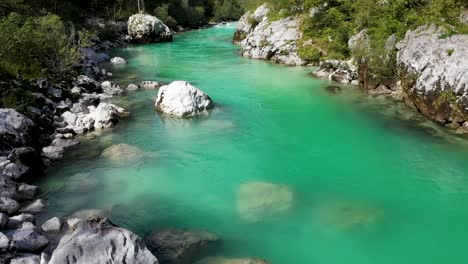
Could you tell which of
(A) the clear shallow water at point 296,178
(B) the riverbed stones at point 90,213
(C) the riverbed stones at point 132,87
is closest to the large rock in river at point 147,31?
(C) the riverbed stones at point 132,87

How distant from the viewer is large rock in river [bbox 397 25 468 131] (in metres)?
17.4

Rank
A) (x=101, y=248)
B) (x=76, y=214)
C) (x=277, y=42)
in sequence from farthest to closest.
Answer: (x=277, y=42), (x=76, y=214), (x=101, y=248)

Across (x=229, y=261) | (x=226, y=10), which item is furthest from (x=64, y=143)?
(x=226, y=10)

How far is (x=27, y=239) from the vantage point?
9242 millimetres

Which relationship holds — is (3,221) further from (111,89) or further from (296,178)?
(111,89)

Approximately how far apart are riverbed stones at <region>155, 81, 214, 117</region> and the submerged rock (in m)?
9.81

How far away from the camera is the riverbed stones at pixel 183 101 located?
792 inches

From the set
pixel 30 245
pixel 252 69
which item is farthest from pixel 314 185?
pixel 252 69

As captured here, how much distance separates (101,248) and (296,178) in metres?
7.42

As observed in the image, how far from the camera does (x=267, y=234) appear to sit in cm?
1090

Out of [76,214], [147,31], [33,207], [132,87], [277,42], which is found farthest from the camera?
[147,31]

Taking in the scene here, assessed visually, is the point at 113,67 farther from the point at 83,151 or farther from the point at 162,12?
the point at 162,12

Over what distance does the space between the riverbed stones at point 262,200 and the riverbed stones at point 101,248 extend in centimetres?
392

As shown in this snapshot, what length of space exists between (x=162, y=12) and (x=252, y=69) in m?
36.7
